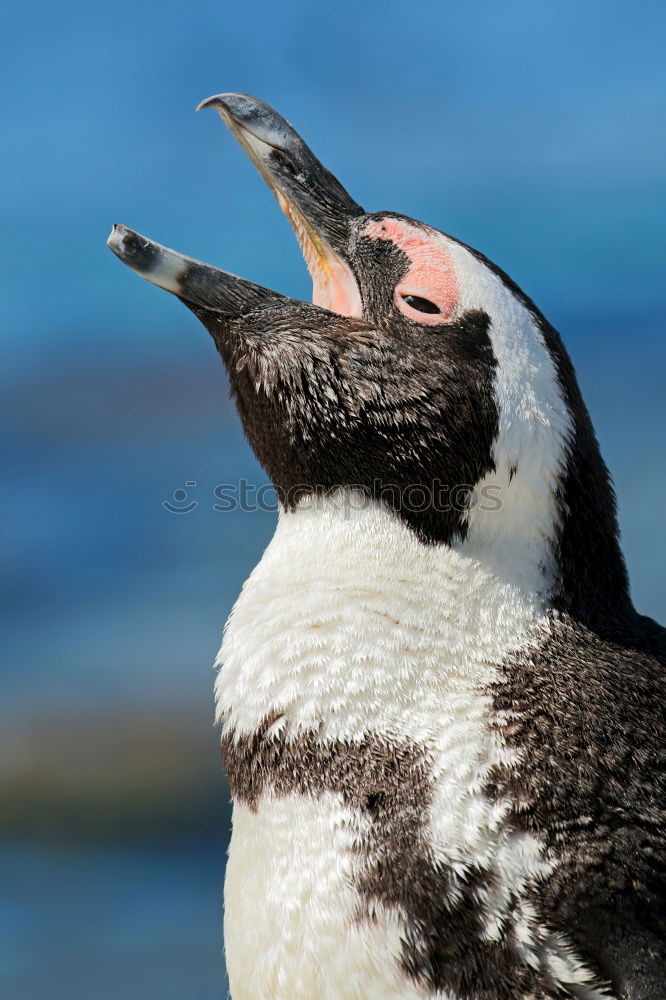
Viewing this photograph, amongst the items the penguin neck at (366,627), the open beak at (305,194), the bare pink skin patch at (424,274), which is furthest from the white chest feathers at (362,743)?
the open beak at (305,194)

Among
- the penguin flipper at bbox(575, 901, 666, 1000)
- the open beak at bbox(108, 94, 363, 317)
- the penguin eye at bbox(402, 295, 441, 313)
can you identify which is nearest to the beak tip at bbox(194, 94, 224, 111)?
the open beak at bbox(108, 94, 363, 317)

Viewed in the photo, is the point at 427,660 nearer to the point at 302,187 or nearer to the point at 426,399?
the point at 426,399

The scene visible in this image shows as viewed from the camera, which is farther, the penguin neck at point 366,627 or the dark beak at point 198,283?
the dark beak at point 198,283

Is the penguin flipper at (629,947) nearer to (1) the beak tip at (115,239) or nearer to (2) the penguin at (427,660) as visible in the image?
(2) the penguin at (427,660)

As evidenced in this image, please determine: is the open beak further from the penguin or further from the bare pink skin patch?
the bare pink skin patch

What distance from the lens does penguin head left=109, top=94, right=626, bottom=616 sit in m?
2.10

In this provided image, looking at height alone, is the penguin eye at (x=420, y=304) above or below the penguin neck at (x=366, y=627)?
above

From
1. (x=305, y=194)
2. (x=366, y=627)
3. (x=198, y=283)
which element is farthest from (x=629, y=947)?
(x=305, y=194)

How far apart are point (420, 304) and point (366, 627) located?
0.67 m

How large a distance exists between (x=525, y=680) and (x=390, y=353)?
656mm

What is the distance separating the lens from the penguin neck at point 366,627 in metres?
1.92

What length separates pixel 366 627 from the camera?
1975mm

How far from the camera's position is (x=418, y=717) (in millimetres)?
1897

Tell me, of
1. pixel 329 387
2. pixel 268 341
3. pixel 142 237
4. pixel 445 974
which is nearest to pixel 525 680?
pixel 445 974
